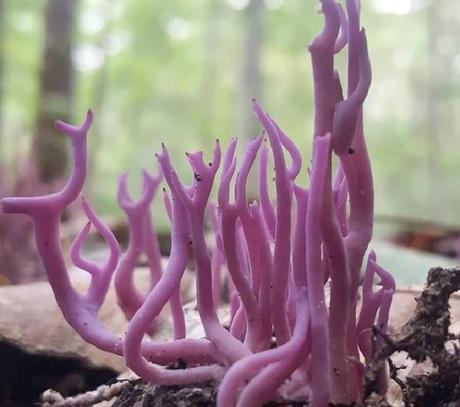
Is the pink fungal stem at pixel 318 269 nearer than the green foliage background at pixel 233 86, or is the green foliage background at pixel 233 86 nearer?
the pink fungal stem at pixel 318 269

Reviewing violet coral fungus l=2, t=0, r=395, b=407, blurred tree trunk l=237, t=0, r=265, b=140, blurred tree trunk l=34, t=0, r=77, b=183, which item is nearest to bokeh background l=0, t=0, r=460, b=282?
blurred tree trunk l=237, t=0, r=265, b=140

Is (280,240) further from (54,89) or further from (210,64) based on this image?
(210,64)

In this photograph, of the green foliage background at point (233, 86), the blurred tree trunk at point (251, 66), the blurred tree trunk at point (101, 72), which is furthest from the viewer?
the green foliage background at point (233, 86)

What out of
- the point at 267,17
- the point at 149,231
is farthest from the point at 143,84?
the point at 149,231

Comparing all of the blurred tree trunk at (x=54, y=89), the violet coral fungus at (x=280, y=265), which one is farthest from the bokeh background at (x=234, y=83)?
the violet coral fungus at (x=280, y=265)

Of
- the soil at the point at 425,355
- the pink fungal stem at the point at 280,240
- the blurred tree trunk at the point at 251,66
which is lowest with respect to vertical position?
the soil at the point at 425,355

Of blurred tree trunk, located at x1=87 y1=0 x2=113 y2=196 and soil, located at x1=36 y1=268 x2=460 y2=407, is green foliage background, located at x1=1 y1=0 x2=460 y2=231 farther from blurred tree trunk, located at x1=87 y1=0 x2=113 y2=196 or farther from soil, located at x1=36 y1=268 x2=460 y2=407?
soil, located at x1=36 y1=268 x2=460 y2=407

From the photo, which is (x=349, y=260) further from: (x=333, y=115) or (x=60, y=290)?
(x=60, y=290)

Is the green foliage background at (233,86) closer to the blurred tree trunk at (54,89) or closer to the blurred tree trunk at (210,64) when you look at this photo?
the blurred tree trunk at (210,64)
